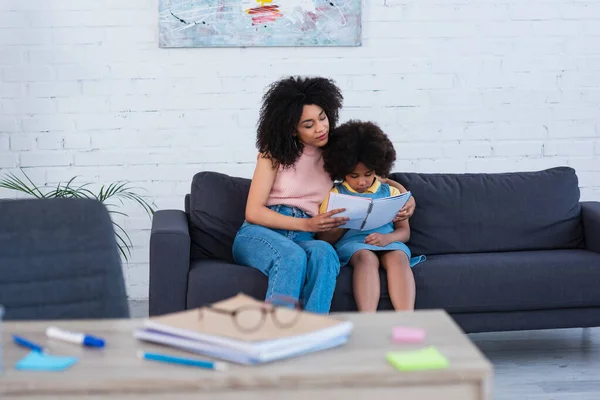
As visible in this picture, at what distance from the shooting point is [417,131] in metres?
4.39

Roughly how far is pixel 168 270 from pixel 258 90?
1541 millimetres

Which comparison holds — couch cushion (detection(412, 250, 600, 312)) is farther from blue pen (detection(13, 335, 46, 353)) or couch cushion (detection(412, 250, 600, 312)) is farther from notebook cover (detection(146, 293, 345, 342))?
blue pen (detection(13, 335, 46, 353))

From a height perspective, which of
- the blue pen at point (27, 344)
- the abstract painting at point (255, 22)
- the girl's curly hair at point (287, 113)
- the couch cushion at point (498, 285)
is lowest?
the couch cushion at point (498, 285)

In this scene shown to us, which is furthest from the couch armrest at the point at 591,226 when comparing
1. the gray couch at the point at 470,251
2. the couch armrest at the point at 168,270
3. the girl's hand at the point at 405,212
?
the couch armrest at the point at 168,270

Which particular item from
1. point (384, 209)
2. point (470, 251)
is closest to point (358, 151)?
point (384, 209)

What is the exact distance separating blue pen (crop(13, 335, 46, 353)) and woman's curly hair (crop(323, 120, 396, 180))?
2040 millimetres

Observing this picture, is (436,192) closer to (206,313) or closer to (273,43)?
(273,43)

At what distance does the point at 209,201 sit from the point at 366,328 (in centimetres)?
224

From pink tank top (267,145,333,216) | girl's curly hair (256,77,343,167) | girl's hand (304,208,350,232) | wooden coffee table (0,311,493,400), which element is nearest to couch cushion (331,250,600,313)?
girl's hand (304,208,350,232)

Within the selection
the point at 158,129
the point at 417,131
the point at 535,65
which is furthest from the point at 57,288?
the point at 535,65

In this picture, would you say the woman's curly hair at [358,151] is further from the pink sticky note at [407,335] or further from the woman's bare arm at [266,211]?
the pink sticky note at [407,335]

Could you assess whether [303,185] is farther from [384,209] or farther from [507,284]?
[507,284]

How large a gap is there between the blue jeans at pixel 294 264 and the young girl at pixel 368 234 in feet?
0.43

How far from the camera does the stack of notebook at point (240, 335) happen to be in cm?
107
